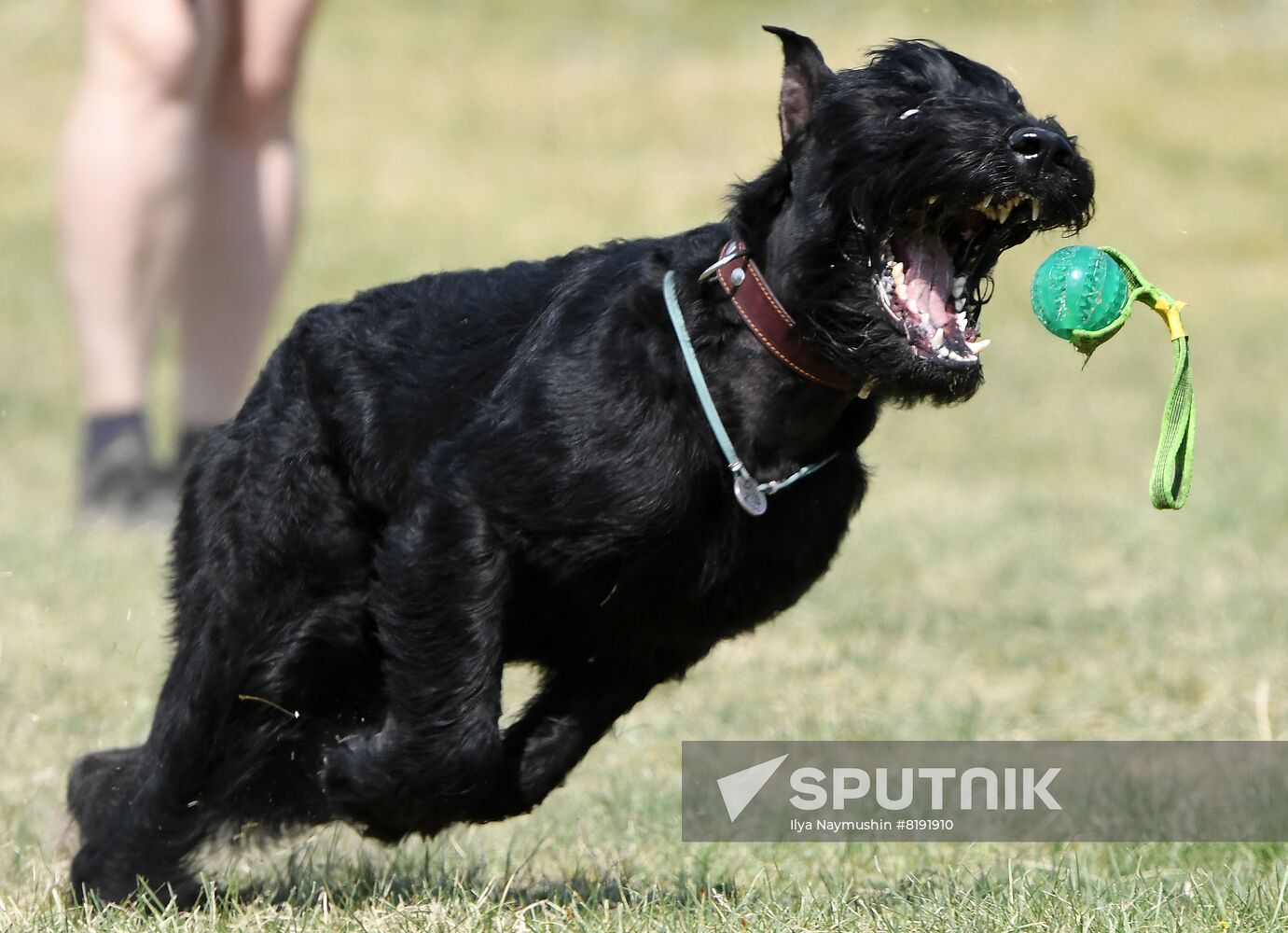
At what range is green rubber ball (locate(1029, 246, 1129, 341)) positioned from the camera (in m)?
3.13

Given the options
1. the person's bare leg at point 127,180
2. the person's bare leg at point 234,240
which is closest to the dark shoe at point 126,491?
the person's bare leg at point 127,180

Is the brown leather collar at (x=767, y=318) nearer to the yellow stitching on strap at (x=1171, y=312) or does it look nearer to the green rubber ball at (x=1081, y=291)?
the green rubber ball at (x=1081, y=291)

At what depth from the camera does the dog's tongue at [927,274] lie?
305cm

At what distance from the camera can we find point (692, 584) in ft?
10.1

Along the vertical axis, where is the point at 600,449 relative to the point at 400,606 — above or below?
above

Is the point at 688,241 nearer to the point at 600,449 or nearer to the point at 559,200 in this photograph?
the point at 600,449

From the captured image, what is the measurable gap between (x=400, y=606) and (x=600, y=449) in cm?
47

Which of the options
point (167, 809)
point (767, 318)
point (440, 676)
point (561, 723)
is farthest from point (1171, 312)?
point (167, 809)

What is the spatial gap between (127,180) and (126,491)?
1.15 metres

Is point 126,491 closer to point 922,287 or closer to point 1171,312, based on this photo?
point 922,287

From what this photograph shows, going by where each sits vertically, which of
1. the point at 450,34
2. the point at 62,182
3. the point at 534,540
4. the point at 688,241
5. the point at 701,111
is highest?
the point at 450,34

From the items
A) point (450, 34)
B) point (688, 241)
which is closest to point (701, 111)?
point (450, 34)

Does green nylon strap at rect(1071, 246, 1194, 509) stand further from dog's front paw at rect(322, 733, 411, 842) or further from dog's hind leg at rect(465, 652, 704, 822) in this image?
dog's front paw at rect(322, 733, 411, 842)

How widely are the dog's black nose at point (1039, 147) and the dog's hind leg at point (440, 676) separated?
1049mm
